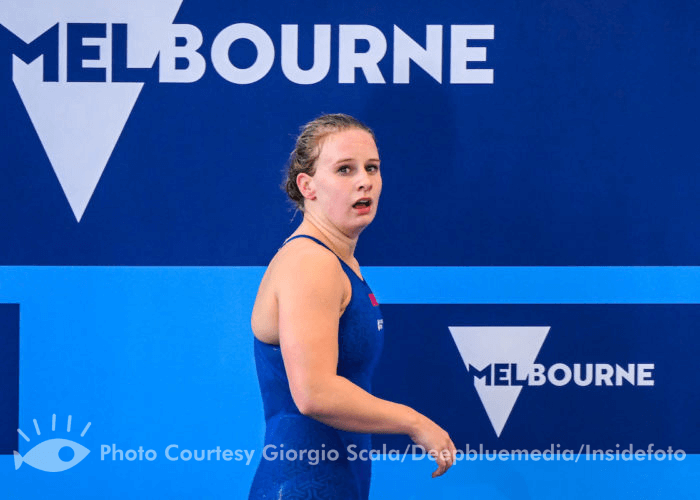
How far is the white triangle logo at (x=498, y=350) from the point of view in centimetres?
221

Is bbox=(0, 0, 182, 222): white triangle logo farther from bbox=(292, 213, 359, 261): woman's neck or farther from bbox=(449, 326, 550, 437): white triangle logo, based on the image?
bbox=(449, 326, 550, 437): white triangle logo

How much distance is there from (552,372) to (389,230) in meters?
0.65

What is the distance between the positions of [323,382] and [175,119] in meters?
1.18

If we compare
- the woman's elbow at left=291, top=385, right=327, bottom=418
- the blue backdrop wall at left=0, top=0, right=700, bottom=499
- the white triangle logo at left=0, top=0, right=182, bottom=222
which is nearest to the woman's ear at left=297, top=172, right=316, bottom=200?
the woman's elbow at left=291, top=385, right=327, bottom=418

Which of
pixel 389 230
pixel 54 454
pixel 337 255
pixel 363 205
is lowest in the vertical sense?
pixel 54 454

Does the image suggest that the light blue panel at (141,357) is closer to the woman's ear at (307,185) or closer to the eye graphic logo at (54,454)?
the eye graphic logo at (54,454)

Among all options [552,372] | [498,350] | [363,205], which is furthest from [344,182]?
[552,372]

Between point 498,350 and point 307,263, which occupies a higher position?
point 498,350

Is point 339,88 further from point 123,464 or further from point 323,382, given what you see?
point 123,464

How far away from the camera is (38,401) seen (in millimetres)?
2221

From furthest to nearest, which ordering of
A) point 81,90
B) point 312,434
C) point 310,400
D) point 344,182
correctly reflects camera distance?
→ point 81,90 < point 344,182 < point 312,434 < point 310,400

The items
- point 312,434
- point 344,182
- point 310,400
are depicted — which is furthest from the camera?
point 344,182

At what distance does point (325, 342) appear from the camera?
1306 mm

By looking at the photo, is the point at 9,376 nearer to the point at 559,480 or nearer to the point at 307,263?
the point at 307,263
